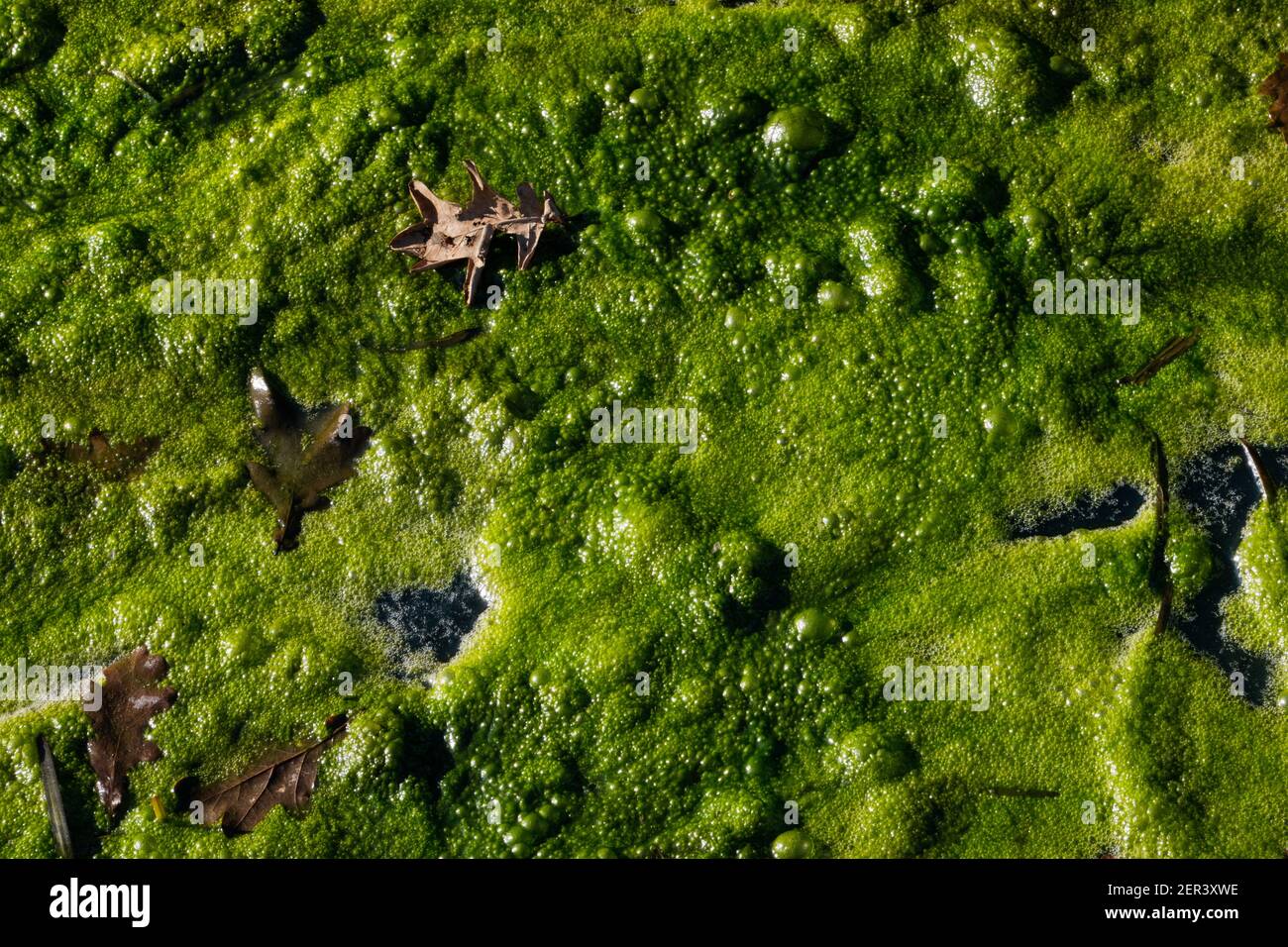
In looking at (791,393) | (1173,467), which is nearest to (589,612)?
(791,393)

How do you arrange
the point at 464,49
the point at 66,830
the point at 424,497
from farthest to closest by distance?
the point at 464,49, the point at 424,497, the point at 66,830

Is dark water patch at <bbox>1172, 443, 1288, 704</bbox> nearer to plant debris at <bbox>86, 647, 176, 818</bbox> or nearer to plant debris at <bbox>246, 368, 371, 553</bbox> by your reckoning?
plant debris at <bbox>246, 368, 371, 553</bbox>

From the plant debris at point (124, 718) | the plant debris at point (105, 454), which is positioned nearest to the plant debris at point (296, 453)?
the plant debris at point (105, 454)

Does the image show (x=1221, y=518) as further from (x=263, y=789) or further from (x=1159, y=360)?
(x=263, y=789)

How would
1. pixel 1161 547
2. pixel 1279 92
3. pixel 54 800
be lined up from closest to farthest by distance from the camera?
pixel 54 800
pixel 1161 547
pixel 1279 92

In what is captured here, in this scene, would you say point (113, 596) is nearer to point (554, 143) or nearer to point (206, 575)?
point (206, 575)

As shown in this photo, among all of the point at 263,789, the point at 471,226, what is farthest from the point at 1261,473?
the point at 263,789

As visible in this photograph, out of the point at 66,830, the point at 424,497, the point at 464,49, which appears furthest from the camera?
the point at 464,49
